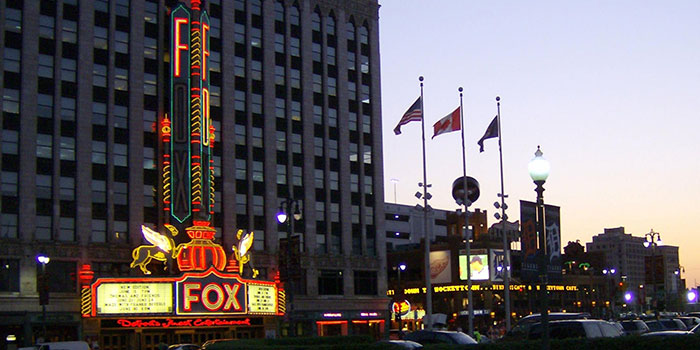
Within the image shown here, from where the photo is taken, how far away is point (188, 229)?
223 ft

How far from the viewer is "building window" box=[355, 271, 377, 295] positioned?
87.3 metres

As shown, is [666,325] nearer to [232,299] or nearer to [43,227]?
[232,299]

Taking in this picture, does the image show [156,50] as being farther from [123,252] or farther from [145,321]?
[145,321]

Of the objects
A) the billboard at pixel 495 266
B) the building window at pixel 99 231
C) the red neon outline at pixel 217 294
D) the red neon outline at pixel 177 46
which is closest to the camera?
the red neon outline at pixel 217 294

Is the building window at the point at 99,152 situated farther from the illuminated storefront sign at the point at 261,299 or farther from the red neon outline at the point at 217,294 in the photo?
the illuminated storefront sign at the point at 261,299

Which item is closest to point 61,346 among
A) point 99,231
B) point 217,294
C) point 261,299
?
point 217,294

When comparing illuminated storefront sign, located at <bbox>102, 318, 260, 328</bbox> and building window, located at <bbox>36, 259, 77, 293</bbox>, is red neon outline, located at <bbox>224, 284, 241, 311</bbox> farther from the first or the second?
building window, located at <bbox>36, 259, 77, 293</bbox>

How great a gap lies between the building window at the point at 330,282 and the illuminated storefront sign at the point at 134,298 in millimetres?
21498

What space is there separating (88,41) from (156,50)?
5910 mm

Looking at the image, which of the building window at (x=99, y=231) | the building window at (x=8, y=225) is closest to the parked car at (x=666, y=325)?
the building window at (x=99, y=231)

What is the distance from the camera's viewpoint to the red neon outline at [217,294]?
66.1 m

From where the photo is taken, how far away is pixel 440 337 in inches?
1560

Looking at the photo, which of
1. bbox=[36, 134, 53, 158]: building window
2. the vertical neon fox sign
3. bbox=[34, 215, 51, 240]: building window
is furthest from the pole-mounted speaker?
bbox=[36, 134, 53, 158]: building window

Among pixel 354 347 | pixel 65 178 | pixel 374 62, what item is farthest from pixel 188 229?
pixel 354 347
